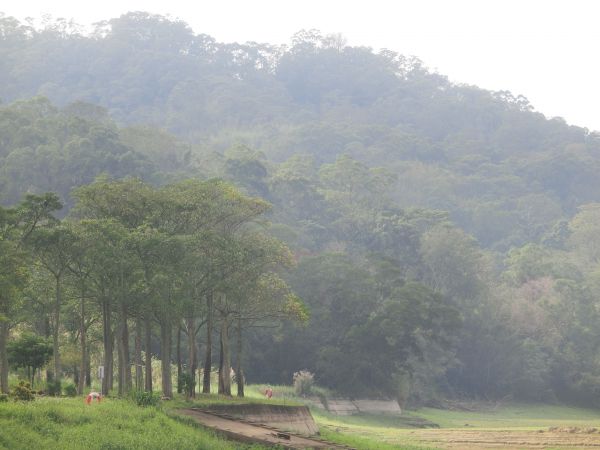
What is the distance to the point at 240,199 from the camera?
44375mm

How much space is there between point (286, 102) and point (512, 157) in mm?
53626

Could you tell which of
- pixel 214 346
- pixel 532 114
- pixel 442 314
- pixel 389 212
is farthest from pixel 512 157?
pixel 214 346

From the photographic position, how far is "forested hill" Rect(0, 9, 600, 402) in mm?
76188

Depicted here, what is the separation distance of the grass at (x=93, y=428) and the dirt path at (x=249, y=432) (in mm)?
551

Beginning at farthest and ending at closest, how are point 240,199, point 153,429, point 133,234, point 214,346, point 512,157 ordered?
1. point 512,157
2. point 214,346
3. point 240,199
4. point 133,234
5. point 153,429

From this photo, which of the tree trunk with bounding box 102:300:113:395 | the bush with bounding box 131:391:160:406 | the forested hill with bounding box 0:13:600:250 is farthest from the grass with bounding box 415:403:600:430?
the forested hill with bounding box 0:13:600:250

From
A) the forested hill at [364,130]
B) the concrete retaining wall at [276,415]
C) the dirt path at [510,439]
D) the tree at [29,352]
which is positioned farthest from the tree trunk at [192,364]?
the forested hill at [364,130]

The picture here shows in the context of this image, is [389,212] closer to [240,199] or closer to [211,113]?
Result: [240,199]

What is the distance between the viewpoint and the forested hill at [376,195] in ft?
250

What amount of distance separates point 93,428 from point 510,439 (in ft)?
82.2

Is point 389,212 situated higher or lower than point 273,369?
higher

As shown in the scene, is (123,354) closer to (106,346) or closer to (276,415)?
(106,346)

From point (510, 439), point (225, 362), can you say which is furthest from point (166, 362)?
point (510, 439)

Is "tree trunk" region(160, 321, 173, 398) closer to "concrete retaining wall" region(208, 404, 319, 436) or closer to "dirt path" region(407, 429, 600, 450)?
"concrete retaining wall" region(208, 404, 319, 436)
